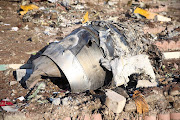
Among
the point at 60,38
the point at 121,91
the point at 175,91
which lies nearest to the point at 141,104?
the point at 121,91

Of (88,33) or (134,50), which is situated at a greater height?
(88,33)

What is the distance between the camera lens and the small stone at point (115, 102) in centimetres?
268

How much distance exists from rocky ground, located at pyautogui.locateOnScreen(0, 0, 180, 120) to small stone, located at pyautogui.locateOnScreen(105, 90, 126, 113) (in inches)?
2.8

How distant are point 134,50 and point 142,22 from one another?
134 inches

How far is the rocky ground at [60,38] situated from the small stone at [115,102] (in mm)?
71

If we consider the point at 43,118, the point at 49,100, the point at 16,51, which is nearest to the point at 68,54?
the point at 49,100

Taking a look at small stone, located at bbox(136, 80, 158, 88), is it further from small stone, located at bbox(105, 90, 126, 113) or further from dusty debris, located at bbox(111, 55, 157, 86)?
small stone, located at bbox(105, 90, 126, 113)

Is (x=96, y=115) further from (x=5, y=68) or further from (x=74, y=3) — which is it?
(x=74, y=3)

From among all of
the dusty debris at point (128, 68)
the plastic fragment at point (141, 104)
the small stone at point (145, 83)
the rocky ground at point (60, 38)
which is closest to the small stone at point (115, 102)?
the rocky ground at point (60, 38)

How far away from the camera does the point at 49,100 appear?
311 cm

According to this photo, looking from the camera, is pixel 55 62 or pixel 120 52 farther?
pixel 120 52

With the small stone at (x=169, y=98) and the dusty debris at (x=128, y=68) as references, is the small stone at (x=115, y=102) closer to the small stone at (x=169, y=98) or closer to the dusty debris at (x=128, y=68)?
the dusty debris at (x=128, y=68)

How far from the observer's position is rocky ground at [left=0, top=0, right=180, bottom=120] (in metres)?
2.81

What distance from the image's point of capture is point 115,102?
105 inches
